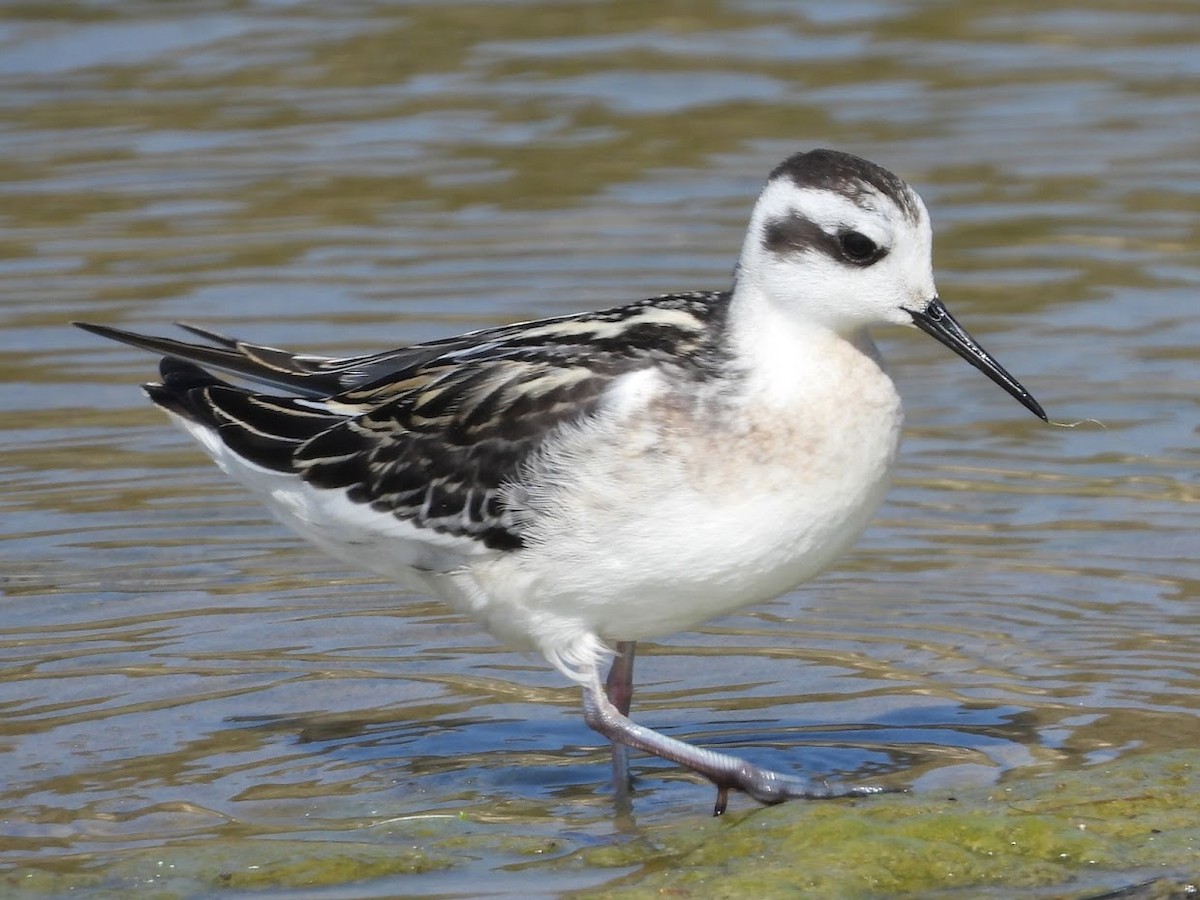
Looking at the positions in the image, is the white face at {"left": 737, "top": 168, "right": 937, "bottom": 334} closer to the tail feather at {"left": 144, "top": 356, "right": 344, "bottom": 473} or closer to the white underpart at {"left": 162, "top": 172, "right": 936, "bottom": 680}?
the white underpart at {"left": 162, "top": 172, "right": 936, "bottom": 680}

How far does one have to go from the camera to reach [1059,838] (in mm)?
7902

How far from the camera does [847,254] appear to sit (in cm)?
814

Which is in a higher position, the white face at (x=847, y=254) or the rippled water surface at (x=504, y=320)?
the white face at (x=847, y=254)

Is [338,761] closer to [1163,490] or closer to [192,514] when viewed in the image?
[192,514]

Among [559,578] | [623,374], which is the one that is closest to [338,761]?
[559,578]

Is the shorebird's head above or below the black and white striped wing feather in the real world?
above

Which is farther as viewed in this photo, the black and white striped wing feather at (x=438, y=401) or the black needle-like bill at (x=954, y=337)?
the black and white striped wing feather at (x=438, y=401)

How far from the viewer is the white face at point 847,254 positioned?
8086 millimetres

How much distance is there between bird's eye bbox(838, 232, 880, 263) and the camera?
8102 millimetres

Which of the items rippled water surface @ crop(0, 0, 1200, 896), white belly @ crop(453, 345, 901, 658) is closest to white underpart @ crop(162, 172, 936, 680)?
white belly @ crop(453, 345, 901, 658)

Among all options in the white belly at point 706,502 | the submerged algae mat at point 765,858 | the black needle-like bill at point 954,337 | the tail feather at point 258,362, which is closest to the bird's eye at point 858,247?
the black needle-like bill at point 954,337

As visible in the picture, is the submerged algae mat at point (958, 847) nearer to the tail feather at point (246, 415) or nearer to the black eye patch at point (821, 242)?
the black eye patch at point (821, 242)

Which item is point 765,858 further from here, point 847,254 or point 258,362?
point 258,362

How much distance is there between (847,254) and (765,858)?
2.10 metres
